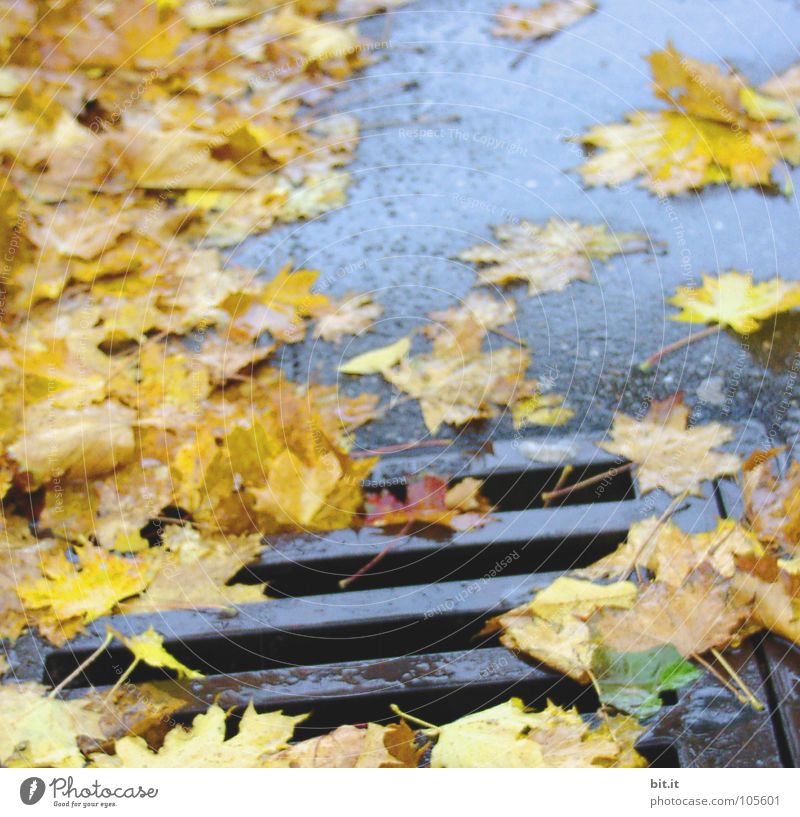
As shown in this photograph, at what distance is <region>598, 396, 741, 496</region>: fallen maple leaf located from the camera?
87 centimetres

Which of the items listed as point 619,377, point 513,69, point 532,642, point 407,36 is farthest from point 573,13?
point 532,642

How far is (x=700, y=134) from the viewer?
99cm

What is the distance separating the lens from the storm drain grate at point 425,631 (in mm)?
805

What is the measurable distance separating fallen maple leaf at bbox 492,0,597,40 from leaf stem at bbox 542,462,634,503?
63cm

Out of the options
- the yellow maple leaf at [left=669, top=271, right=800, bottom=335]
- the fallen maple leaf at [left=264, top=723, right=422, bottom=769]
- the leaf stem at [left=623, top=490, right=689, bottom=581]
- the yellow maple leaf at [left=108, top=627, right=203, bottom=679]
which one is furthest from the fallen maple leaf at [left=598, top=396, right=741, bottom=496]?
the yellow maple leaf at [left=108, top=627, right=203, bottom=679]

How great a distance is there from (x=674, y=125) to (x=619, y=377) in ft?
1.12

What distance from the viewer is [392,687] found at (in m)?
0.83

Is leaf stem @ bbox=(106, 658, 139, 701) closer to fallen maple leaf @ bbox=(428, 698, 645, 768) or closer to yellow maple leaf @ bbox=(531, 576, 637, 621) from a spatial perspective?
fallen maple leaf @ bbox=(428, 698, 645, 768)

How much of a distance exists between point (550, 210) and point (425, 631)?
0.55 metres

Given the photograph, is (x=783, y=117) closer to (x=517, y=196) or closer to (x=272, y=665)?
(x=517, y=196)

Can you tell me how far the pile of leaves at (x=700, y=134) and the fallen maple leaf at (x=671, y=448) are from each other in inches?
12.0

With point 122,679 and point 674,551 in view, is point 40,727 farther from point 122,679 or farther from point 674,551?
point 674,551

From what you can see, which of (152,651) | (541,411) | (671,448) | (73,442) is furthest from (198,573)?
(671,448)

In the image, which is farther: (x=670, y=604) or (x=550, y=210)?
(x=550, y=210)
